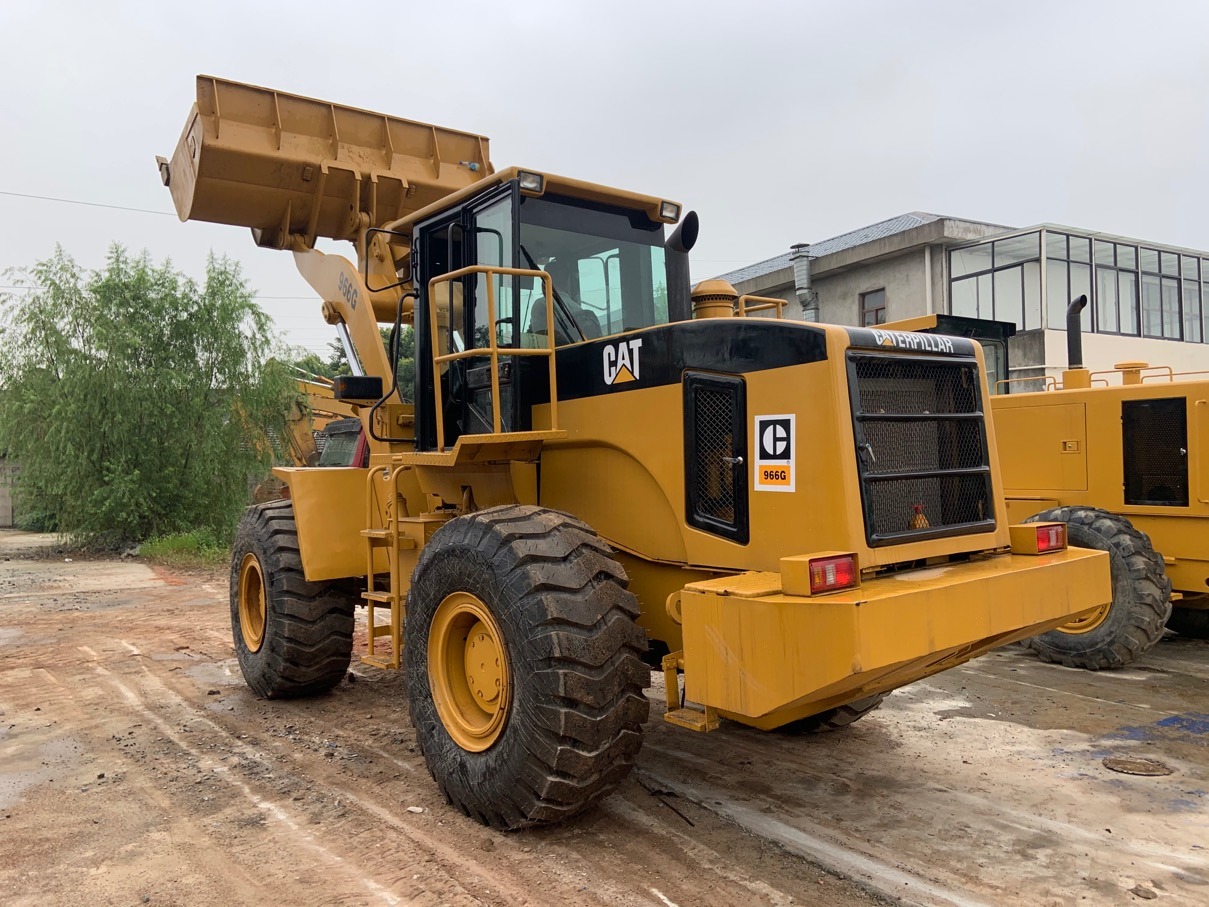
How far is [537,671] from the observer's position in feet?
12.2

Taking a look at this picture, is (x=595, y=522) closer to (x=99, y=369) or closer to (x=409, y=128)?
(x=409, y=128)

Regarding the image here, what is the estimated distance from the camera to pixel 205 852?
12.8 feet

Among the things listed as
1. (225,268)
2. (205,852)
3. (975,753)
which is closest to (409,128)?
(205,852)

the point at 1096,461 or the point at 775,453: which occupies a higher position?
the point at 775,453

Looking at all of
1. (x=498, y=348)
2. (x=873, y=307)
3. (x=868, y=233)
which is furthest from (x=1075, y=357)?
(x=868, y=233)

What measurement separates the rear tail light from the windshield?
7.42 feet

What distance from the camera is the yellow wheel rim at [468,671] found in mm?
4062

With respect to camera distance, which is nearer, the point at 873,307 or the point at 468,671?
the point at 468,671

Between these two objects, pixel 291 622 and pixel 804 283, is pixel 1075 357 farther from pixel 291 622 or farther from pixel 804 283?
pixel 804 283

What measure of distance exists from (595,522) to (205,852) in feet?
7.31

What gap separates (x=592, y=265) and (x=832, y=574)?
2506mm

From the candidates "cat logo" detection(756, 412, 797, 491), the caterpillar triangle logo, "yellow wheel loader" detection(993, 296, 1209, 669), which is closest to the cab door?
the caterpillar triangle logo

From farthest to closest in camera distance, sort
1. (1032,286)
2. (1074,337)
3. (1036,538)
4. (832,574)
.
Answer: (1032,286)
(1074,337)
(1036,538)
(832,574)

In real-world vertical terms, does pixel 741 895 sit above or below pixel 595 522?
below
